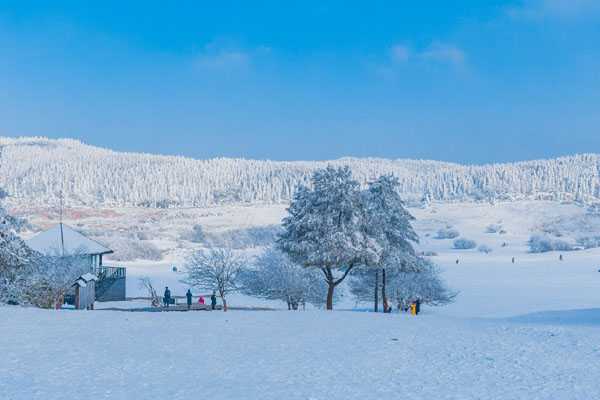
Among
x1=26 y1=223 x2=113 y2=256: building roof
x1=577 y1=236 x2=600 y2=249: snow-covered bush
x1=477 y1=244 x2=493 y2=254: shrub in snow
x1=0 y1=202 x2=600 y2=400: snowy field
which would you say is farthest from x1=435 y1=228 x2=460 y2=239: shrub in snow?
x1=0 y1=202 x2=600 y2=400: snowy field

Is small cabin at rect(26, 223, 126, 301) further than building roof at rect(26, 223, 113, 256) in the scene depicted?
Yes

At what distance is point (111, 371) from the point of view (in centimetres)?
1586

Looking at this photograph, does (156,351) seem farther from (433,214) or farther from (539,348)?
(433,214)

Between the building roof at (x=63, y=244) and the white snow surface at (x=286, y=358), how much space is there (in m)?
Answer: 21.8

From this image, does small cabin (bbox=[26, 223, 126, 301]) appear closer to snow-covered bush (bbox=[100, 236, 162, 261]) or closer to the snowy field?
the snowy field

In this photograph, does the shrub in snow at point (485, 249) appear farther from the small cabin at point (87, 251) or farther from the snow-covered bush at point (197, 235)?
the small cabin at point (87, 251)

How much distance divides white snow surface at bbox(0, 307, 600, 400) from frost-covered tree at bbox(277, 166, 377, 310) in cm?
659

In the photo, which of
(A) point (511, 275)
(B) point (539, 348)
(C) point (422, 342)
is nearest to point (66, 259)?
(C) point (422, 342)

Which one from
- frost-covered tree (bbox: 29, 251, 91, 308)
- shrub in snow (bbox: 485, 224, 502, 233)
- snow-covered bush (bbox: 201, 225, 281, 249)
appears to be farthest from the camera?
shrub in snow (bbox: 485, 224, 502, 233)

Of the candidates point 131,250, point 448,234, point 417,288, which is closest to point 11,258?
point 417,288

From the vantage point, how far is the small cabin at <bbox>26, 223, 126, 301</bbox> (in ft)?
156

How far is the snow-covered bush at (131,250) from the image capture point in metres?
99.0

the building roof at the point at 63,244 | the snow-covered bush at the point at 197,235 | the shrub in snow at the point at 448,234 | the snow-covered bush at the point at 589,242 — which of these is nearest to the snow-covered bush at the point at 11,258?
the building roof at the point at 63,244

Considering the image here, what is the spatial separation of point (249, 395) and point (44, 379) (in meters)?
5.08
